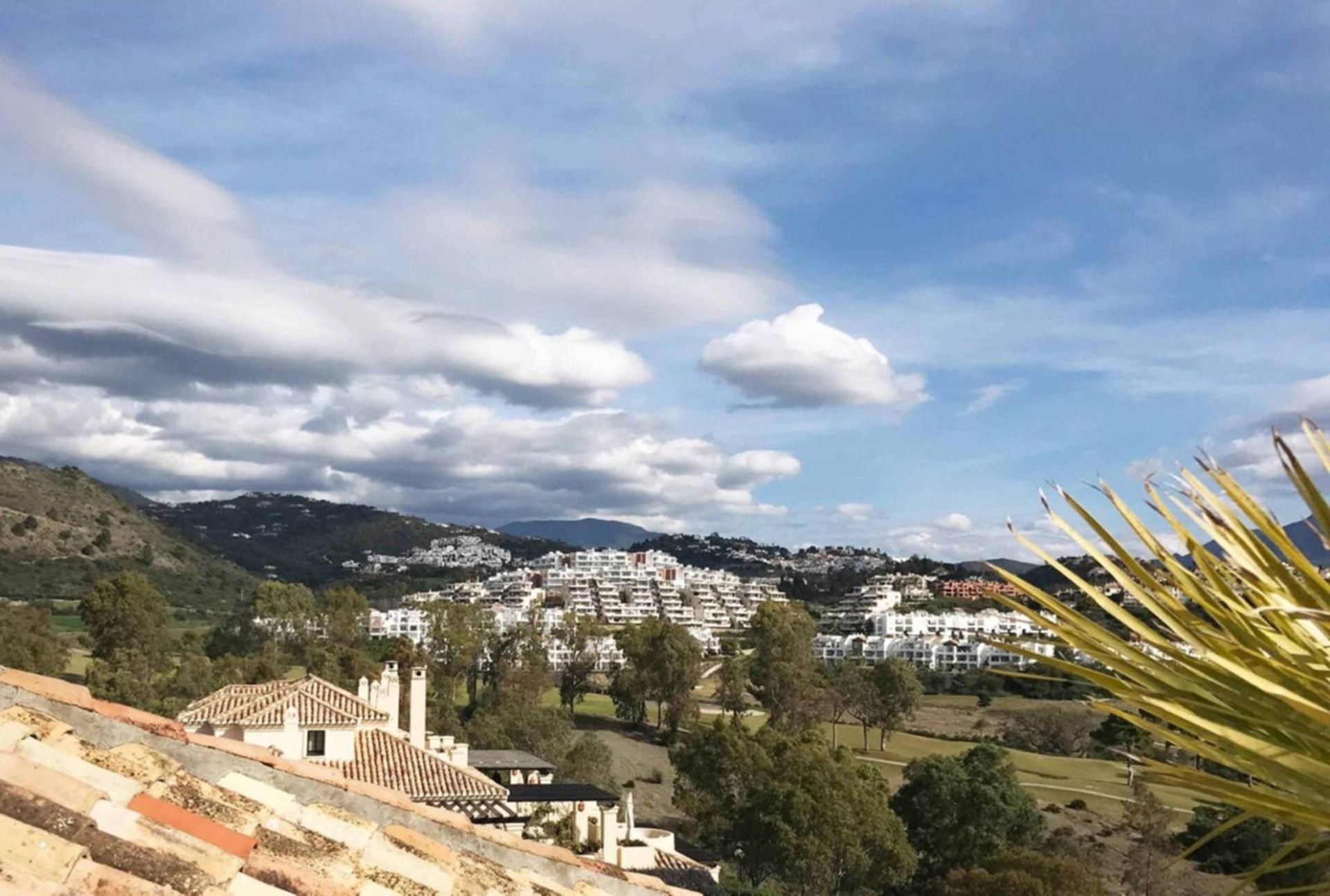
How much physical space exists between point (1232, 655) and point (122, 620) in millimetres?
57471

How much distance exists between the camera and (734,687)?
57094mm

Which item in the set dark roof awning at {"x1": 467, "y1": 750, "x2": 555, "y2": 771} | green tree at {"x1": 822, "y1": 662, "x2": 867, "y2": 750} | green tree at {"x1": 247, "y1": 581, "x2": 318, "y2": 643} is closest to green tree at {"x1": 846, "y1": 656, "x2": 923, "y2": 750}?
green tree at {"x1": 822, "y1": 662, "x2": 867, "y2": 750}

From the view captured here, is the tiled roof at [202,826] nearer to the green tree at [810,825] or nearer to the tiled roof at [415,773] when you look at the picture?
the tiled roof at [415,773]

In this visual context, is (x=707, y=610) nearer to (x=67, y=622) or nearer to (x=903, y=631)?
(x=903, y=631)

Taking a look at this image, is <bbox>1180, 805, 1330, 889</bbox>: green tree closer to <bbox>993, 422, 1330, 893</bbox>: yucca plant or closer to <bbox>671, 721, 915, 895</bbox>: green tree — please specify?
<bbox>671, 721, 915, 895</bbox>: green tree

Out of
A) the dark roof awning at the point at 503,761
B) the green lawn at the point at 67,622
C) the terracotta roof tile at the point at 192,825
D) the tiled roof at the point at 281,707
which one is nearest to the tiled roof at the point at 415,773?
the tiled roof at the point at 281,707

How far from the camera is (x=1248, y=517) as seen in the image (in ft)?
7.38

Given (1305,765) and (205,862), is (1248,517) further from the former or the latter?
(205,862)

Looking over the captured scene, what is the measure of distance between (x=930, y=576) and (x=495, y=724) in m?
165

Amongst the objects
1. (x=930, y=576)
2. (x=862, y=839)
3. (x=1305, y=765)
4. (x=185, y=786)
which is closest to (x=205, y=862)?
(x=185, y=786)

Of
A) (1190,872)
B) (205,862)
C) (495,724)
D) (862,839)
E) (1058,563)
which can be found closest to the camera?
(1058,563)

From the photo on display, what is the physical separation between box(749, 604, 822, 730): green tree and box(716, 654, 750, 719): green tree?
1034 mm

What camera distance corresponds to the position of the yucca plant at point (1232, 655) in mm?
1816

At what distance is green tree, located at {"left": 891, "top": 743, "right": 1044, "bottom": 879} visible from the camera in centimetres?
3431
